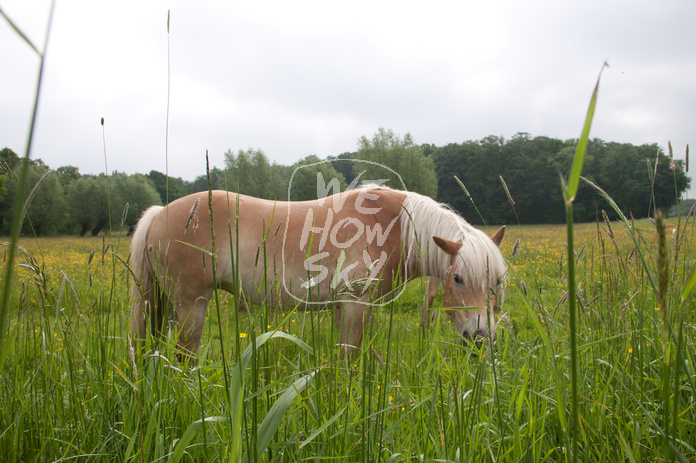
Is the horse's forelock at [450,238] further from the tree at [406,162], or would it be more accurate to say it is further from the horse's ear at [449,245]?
the tree at [406,162]

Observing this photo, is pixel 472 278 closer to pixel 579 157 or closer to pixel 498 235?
pixel 498 235

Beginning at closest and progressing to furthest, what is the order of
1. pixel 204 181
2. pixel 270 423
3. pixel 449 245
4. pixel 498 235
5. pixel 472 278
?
pixel 270 423 < pixel 472 278 < pixel 449 245 < pixel 498 235 < pixel 204 181

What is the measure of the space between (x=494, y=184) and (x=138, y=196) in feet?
159

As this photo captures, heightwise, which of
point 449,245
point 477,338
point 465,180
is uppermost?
point 465,180

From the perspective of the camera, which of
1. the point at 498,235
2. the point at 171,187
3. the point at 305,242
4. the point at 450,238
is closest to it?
the point at 450,238

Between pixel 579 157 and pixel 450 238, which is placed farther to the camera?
pixel 450 238

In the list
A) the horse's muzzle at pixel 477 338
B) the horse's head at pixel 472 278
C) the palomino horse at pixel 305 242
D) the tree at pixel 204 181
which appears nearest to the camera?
the horse's muzzle at pixel 477 338

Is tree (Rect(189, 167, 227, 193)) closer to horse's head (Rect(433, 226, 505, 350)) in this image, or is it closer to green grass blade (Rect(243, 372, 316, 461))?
green grass blade (Rect(243, 372, 316, 461))

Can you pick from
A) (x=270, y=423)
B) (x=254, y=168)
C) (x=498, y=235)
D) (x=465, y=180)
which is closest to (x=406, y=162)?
(x=254, y=168)

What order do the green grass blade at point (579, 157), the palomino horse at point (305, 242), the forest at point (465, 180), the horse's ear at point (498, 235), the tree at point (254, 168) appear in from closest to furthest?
1. the green grass blade at point (579, 157)
2. the palomino horse at point (305, 242)
3. the horse's ear at point (498, 235)
4. the forest at point (465, 180)
5. the tree at point (254, 168)

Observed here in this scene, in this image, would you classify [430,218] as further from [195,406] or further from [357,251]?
[195,406]

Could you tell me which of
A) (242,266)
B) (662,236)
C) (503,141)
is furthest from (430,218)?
(503,141)

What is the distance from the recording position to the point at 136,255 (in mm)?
3760

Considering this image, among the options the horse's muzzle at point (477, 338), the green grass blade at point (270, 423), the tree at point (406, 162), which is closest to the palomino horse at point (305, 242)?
the horse's muzzle at point (477, 338)
